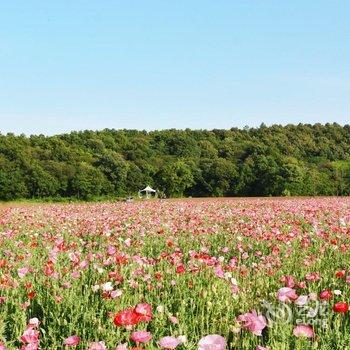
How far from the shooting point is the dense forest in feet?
234

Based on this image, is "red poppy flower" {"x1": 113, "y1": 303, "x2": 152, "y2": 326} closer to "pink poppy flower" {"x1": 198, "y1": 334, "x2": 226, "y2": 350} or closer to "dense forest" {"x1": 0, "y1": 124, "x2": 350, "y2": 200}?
"pink poppy flower" {"x1": 198, "y1": 334, "x2": 226, "y2": 350}

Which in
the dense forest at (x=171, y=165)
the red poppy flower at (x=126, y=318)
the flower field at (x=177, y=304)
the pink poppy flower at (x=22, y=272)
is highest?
the dense forest at (x=171, y=165)

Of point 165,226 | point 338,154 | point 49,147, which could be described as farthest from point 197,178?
point 165,226

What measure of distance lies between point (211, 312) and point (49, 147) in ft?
270

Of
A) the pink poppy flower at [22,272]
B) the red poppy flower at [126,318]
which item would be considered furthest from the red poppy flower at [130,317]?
the pink poppy flower at [22,272]

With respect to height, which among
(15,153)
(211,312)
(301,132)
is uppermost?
(301,132)

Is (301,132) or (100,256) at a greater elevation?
(301,132)

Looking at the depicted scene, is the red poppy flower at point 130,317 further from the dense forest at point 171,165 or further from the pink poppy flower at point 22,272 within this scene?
the dense forest at point 171,165

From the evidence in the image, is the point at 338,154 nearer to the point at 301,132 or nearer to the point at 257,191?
the point at 301,132

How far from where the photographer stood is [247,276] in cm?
593

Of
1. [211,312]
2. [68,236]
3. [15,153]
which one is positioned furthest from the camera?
[15,153]

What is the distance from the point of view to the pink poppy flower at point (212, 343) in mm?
2285

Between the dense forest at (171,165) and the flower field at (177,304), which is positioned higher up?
the dense forest at (171,165)

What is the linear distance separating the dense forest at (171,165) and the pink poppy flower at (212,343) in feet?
221
